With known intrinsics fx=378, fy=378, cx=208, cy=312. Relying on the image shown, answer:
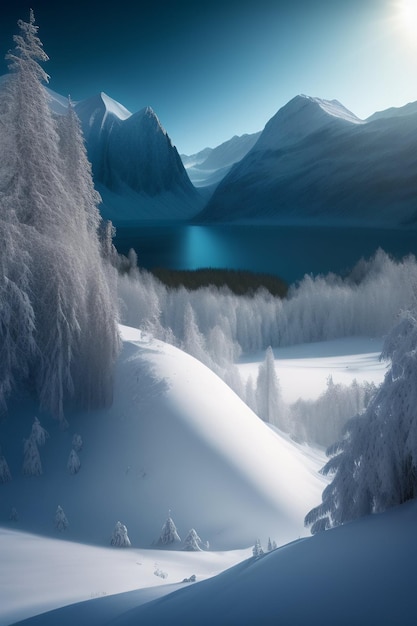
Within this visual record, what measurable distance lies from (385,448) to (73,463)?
892cm

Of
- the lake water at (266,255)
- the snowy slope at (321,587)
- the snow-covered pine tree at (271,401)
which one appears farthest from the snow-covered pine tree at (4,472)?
the lake water at (266,255)

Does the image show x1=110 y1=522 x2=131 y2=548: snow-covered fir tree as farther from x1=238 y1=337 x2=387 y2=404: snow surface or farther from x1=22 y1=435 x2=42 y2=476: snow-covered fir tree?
x1=238 y1=337 x2=387 y2=404: snow surface

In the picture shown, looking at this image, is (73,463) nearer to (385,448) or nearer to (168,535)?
(168,535)

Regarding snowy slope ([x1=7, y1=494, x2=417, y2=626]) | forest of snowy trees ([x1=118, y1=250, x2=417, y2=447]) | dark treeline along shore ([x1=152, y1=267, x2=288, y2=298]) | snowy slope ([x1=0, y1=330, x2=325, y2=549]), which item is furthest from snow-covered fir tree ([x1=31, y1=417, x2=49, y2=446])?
dark treeline along shore ([x1=152, y1=267, x2=288, y2=298])

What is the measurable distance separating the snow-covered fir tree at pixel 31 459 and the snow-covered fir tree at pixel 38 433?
4.6 inches

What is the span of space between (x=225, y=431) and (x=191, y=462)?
70.6 inches

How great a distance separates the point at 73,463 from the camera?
10.9 metres

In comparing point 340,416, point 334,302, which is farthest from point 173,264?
point 340,416

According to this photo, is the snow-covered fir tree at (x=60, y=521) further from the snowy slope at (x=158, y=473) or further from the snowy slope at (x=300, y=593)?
the snowy slope at (x=300, y=593)

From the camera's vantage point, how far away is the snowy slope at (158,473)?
401 inches

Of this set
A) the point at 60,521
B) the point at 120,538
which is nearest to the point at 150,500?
the point at 120,538

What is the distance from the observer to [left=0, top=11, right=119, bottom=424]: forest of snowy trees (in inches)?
431

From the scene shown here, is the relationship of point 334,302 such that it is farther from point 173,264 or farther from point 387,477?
point 387,477

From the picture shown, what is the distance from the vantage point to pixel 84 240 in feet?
43.3
